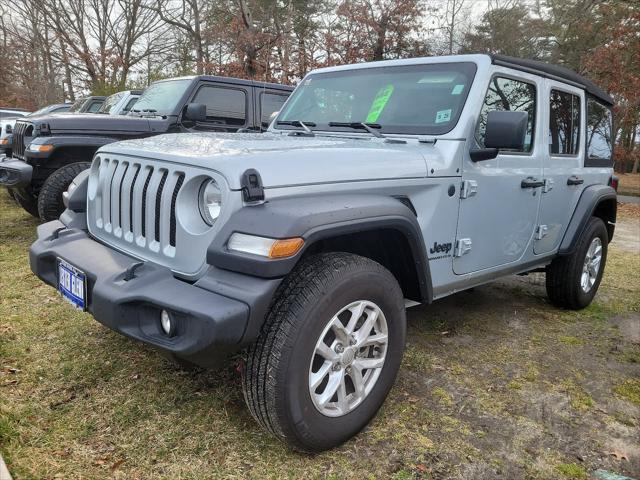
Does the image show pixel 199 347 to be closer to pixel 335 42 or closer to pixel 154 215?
pixel 154 215

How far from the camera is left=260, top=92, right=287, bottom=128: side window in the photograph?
703cm

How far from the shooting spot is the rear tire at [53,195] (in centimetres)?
545

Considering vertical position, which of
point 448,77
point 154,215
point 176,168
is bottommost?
point 154,215

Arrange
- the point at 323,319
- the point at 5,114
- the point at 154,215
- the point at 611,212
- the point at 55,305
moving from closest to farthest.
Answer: the point at 323,319, the point at 154,215, the point at 55,305, the point at 611,212, the point at 5,114

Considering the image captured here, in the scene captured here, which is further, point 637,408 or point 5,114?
point 5,114

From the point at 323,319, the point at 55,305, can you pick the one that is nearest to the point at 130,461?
the point at 323,319

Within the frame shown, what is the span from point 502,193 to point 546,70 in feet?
3.70

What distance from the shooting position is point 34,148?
5758mm

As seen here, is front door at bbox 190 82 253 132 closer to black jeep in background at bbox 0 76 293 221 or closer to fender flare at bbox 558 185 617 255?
black jeep in background at bbox 0 76 293 221

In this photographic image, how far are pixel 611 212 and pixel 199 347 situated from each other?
14.1 ft

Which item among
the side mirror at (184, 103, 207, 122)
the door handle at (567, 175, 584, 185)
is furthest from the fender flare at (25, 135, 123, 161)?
the door handle at (567, 175, 584, 185)

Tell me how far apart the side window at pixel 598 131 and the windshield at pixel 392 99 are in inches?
73.5

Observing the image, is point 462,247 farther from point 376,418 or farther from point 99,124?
point 99,124

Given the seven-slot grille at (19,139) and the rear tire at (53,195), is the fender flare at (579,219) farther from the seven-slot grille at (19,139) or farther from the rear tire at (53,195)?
the seven-slot grille at (19,139)
